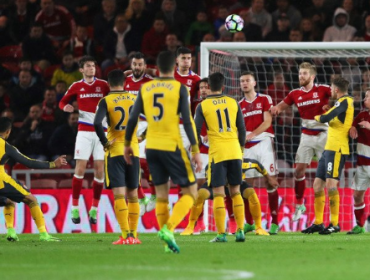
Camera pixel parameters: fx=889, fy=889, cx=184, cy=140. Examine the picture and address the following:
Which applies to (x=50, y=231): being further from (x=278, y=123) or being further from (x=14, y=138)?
(x=278, y=123)

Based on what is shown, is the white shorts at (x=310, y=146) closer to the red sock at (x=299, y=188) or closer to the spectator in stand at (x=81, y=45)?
the red sock at (x=299, y=188)

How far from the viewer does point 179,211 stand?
9188 mm

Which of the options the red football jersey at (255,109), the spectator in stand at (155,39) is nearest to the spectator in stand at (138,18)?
the spectator in stand at (155,39)

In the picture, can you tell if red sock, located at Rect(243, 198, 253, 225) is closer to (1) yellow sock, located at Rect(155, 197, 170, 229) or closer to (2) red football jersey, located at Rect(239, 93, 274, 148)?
(2) red football jersey, located at Rect(239, 93, 274, 148)

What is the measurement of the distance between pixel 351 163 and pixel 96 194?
5.35m

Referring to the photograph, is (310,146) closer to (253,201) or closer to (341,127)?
(341,127)

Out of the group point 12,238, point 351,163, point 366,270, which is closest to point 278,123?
point 351,163

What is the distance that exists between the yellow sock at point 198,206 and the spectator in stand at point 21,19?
9.04 m

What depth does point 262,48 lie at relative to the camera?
50.0 ft

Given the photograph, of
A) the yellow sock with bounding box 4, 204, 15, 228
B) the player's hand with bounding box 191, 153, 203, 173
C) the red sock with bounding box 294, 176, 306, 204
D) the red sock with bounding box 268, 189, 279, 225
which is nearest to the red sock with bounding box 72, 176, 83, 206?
the yellow sock with bounding box 4, 204, 15, 228

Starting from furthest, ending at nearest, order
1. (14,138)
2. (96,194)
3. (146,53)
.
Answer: (146,53) → (14,138) → (96,194)

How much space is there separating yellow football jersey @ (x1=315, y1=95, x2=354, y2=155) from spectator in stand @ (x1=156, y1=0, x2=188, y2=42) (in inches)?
302

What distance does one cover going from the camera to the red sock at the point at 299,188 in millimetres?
14375

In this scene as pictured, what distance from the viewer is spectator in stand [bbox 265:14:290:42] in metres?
19.3
